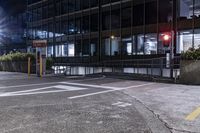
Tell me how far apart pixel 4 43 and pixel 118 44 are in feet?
108

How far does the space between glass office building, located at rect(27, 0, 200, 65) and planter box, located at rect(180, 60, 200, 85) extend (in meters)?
7.40

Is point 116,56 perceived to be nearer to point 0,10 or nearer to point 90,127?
point 90,127

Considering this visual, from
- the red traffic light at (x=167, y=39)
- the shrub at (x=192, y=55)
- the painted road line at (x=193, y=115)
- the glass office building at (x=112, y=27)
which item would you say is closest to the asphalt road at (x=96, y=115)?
the painted road line at (x=193, y=115)

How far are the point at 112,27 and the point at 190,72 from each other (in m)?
17.8

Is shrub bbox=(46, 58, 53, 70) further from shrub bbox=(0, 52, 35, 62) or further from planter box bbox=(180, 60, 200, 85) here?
planter box bbox=(180, 60, 200, 85)

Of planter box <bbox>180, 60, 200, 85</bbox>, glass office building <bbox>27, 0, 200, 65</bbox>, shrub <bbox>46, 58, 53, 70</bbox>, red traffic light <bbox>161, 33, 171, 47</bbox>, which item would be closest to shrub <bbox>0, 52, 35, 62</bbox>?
shrub <bbox>46, 58, 53, 70</bbox>

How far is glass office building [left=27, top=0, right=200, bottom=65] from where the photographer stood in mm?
24875

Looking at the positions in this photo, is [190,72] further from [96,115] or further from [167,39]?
[96,115]

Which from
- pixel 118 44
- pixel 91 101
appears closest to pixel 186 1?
pixel 118 44

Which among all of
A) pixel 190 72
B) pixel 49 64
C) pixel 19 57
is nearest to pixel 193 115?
pixel 190 72

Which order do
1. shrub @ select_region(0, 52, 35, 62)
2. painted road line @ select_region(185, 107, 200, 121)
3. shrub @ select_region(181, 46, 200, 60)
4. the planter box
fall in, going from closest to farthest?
painted road line @ select_region(185, 107, 200, 121)
the planter box
shrub @ select_region(181, 46, 200, 60)
shrub @ select_region(0, 52, 35, 62)

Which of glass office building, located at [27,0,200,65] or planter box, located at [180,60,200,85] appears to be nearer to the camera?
planter box, located at [180,60,200,85]

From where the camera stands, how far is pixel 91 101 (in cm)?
996

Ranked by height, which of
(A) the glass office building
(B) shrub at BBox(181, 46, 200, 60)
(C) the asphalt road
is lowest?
(C) the asphalt road
